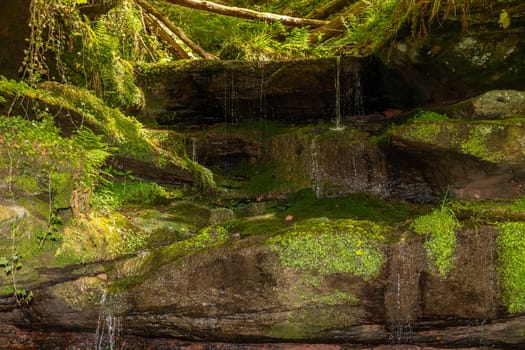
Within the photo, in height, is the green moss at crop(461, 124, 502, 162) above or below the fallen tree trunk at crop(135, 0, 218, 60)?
below

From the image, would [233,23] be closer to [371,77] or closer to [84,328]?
[371,77]

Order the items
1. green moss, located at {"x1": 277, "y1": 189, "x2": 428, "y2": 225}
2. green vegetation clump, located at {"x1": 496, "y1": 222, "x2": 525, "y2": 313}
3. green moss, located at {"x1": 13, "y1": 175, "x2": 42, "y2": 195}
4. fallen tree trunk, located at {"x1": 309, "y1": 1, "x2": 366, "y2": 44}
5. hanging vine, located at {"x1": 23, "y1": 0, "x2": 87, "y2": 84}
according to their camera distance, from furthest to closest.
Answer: fallen tree trunk, located at {"x1": 309, "y1": 1, "x2": 366, "y2": 44} → green moss, located at {"x1": 277, "y1": 189, "x2": 428, "y2": 225} → hanging vine, located at {"x1": 23, "y1": 0, "x2": 87, "y2": 84} → green moss, located at {"x1": 13, "y1": 175, "x2": 42, "y2": 195} → green vegetation clump, located at {"x1": 496, "y1": 222, "x2": 525, "y2": 313}

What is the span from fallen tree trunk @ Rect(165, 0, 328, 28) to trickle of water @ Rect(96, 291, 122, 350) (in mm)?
5749

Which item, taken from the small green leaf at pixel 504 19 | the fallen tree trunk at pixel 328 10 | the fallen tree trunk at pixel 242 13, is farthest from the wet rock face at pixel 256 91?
the fallen tree trunk at pixel 328 10

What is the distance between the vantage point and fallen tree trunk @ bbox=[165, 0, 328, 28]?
355 inches

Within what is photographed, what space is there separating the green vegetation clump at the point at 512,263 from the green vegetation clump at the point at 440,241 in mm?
451

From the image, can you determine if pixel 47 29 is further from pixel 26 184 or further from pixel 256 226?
pixel 256 226

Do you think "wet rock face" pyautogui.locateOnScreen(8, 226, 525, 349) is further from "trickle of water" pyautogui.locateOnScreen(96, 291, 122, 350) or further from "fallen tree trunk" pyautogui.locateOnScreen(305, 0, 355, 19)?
"fallen tree trunk" pyautogui.locateOnScreen(305, 0, 355, 19)

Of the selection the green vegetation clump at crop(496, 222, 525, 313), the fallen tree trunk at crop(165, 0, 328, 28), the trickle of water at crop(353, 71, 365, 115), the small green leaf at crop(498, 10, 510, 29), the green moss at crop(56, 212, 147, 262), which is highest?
the fallen tree trunk at crop(165, 0, 328, 28)

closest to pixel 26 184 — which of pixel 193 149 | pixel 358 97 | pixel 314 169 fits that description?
pixel 193 149

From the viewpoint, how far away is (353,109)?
893 cm

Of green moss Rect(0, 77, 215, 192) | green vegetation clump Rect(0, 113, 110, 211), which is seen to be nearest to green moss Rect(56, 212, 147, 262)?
green vegetation clump Rect(0, 113, 110, 211)

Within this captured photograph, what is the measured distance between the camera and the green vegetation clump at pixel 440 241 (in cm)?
472

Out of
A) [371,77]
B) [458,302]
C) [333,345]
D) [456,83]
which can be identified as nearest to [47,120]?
[333,345]
